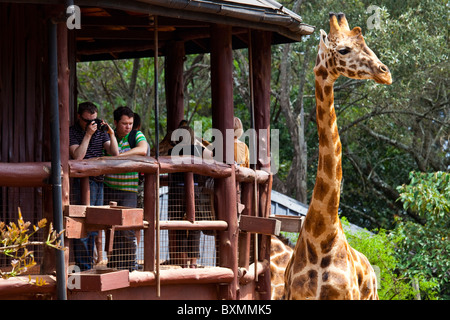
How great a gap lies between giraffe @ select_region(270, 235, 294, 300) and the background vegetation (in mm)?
3223

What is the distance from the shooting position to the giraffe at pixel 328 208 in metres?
7.33

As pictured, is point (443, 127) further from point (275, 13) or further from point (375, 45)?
point (275, 13)

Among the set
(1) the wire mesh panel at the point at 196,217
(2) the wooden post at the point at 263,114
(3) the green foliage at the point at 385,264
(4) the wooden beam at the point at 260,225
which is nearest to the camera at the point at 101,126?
(1) the wire mesh panel at the point at 196,217

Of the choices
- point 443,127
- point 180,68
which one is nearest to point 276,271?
point 180,68

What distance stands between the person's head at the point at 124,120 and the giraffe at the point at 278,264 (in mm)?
3475

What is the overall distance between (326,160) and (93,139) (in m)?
2.51

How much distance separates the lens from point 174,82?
36.4 ft

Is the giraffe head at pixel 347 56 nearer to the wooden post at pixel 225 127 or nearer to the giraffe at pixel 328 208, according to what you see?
the giraffe at pixel 328 208

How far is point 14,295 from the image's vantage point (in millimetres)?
7684

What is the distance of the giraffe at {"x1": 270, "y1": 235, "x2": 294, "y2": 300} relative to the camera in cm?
1116

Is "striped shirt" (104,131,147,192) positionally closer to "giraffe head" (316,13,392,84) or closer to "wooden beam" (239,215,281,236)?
"wooden beam" (239,215,281,236)

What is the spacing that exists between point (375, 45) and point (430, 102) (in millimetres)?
3373

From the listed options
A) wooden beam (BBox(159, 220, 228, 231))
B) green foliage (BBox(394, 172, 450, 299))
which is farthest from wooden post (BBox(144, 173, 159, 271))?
green foliage (BBox(394, 172, 450, 299))

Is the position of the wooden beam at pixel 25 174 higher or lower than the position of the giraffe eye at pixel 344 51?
lower
